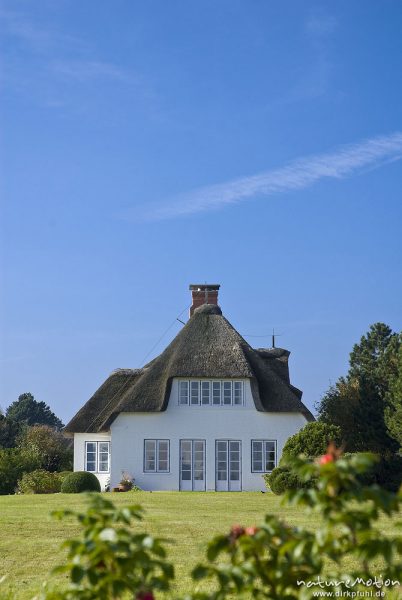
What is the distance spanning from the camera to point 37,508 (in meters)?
22.6

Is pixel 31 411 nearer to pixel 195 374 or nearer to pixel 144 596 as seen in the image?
pixel 195 374

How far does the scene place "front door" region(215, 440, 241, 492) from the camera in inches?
1462

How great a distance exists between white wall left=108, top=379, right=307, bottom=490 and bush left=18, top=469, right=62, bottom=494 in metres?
2.75

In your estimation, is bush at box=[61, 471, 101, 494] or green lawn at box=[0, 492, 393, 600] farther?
bush at box=[61, 471, 101, 494]

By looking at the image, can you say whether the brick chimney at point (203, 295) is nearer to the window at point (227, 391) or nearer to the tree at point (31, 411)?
the window at point (227, 391)

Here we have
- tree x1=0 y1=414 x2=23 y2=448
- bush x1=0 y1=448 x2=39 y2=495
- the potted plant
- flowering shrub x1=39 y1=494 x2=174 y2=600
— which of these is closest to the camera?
flowering shrub x1=39 y1=494 x2=174 y2=600

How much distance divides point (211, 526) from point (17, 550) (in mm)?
4555

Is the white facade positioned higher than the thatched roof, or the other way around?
the thatched roof

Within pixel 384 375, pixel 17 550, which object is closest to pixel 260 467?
pixel 384 375

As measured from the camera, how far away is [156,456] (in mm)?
37281

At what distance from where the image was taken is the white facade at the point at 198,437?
37.1 meters

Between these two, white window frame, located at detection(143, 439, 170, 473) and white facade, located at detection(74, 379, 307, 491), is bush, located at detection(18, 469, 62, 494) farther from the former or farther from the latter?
white window frame, located at detection(143, 439, 170, 473)

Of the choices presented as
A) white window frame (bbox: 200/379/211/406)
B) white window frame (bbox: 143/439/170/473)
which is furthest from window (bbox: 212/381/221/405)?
white window frame (bbox: 143/439/170/473)

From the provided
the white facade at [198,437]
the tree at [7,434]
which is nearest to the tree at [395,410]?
→ the white facade at [198,437]
